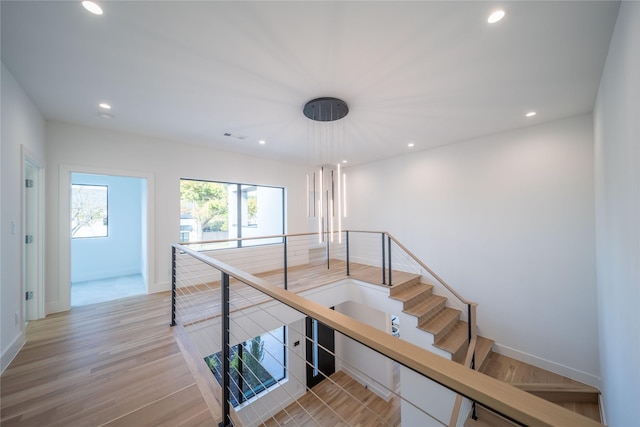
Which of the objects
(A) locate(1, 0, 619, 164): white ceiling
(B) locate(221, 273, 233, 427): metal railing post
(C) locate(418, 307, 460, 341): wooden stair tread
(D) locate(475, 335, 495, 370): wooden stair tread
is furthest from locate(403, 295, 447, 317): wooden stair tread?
(B) locate(221, 273, 233, 427): metal railing post

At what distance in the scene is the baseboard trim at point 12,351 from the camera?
6.72 ft

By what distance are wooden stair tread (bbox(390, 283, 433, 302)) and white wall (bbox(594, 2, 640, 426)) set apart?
7.30ft

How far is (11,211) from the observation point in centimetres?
225

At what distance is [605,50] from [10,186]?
531 centimetres

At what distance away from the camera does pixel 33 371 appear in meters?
2.03

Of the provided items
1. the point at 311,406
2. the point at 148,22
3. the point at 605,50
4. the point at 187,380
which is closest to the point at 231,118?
the point at 148,22

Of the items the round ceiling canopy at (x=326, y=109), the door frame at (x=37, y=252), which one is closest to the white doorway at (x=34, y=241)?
the door frame at (x=37, y=252)

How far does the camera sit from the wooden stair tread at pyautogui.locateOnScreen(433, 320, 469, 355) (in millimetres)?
3646

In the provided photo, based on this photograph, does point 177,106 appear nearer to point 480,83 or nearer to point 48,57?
point 48,57

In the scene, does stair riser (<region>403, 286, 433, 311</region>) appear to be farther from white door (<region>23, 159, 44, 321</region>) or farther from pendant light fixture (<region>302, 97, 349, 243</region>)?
white door (<region>23, 159, 44, 321</region>)

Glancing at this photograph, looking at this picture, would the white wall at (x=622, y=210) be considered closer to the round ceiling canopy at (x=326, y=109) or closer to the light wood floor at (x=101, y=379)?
the round ceiling canopy at (x=326, y=109)

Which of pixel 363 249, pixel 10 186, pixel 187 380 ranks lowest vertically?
pixel 187 380

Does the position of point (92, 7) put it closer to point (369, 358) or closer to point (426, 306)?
point (426, 306)

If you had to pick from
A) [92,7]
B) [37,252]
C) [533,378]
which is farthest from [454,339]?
[37,252]
